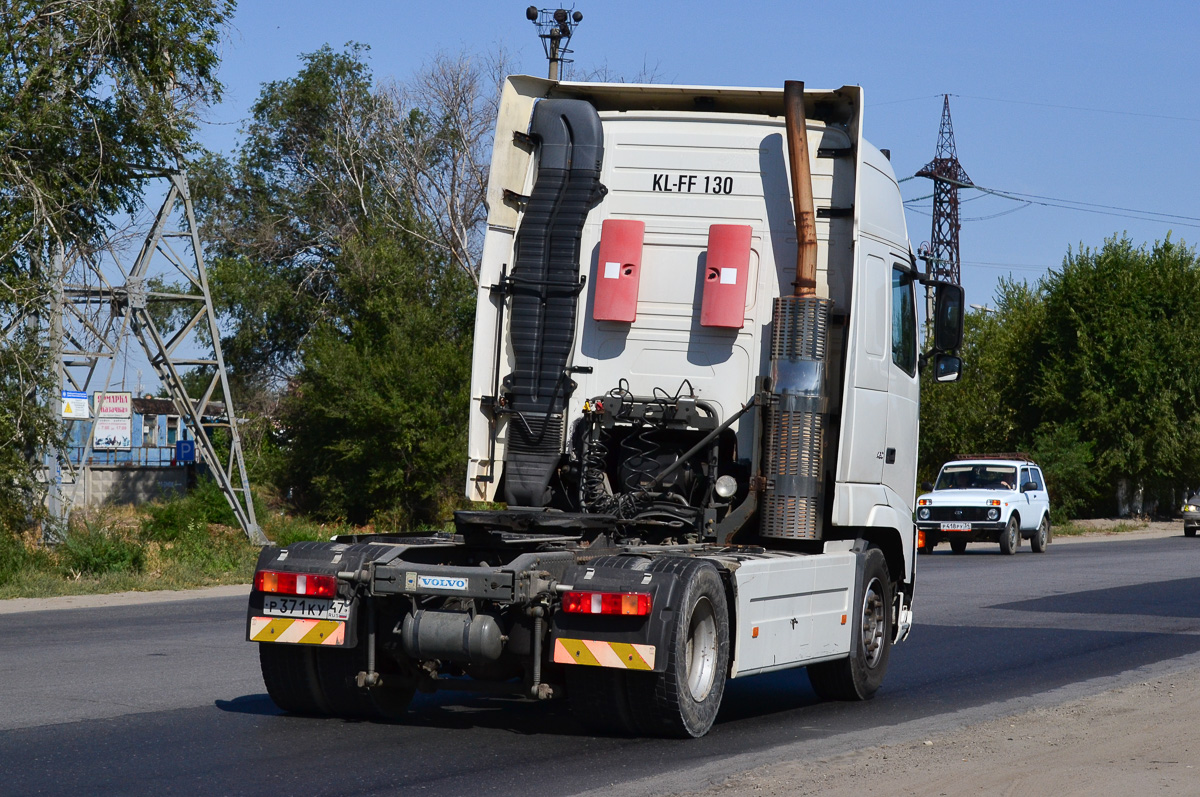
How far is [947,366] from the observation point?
423 inches

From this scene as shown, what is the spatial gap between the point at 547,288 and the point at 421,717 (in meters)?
2.97

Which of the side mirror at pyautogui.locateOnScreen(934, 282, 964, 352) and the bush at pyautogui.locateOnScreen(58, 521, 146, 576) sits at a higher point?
the side mirror at pyautogui.locateOnScreen(934, 282, 964, 352)

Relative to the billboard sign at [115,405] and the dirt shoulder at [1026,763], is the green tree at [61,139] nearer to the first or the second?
the billboard sign at [115,405]

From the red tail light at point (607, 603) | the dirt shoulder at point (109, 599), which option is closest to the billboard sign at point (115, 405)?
the dirt shoulder at point (109, 599)

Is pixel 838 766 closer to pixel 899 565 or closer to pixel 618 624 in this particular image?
pixel 618 624

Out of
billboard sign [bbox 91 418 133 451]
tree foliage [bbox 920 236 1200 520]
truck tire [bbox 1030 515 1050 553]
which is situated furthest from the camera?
tree foliage [bbox 920 236 1200 520]

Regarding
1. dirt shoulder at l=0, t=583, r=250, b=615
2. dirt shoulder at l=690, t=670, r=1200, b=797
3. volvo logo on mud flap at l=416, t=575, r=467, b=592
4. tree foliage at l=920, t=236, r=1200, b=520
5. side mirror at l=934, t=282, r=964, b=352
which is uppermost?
tree foliage at l=920, t=236, r=1200, b=520

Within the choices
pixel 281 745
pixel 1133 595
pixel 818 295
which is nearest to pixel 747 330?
pixel 818 295

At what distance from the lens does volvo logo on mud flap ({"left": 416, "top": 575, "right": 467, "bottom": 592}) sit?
7.45m

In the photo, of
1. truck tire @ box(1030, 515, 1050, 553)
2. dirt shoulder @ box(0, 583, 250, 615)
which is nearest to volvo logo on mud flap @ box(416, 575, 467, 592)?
dirt shoulder @ box(0, 583, 250, 615)

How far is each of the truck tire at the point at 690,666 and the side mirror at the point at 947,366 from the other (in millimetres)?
3640

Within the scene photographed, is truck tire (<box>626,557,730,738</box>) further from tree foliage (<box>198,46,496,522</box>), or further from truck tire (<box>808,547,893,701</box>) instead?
tree foliage (<box>198,46,496,522</box>)

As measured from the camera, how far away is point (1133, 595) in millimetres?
19578

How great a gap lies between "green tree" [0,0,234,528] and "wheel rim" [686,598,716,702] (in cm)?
1471
